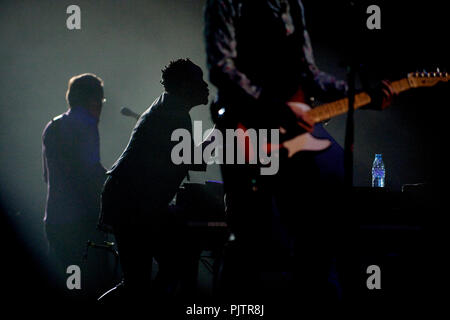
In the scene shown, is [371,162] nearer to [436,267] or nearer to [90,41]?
[436,267]

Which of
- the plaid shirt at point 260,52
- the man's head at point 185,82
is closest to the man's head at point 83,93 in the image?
the man's head at point 185,82

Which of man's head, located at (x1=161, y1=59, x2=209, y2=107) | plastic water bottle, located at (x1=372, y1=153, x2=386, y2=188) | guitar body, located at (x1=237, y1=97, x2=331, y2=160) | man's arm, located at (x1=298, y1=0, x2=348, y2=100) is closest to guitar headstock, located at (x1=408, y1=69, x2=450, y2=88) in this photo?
man's arm, located at (x1=298, y1=0, x2=348, y2=100)

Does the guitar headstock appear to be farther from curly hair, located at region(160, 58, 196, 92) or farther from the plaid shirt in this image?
curly hair, located at region(160, 58, 196, 92)

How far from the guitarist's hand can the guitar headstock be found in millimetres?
920

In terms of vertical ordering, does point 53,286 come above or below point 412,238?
below

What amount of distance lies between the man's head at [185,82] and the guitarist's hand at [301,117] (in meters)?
1.11

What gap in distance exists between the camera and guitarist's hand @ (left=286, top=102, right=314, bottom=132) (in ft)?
5.03

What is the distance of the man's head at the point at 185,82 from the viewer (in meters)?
2.54

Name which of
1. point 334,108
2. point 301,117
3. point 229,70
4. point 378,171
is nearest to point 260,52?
point 229,70

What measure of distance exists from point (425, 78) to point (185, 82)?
145 centimetres
